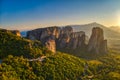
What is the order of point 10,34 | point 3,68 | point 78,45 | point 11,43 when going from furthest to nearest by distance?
point 78,45 → point 10,34 → point 11,43 → point 3,68

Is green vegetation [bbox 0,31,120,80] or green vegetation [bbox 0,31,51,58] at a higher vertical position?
green vegetation [bbox 0,31,51,58]

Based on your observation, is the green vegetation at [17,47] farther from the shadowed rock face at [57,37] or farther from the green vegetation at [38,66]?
the shadowed rock face at [57,37]

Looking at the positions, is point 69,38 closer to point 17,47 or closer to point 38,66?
point 17,47

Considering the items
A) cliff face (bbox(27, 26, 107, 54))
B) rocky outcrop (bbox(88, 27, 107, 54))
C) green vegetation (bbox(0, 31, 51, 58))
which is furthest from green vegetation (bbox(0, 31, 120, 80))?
rocky outcrop (bbox(88, 27, 107, 54))

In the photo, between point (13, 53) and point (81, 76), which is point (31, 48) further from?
point (81, 76)

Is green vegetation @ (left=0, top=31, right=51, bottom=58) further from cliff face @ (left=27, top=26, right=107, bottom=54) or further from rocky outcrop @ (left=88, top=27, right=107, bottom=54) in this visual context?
rocky outcrop @ (left=88, top=27, right=107, bottom=54)

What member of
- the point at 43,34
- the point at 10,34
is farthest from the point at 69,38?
the point at 10,34

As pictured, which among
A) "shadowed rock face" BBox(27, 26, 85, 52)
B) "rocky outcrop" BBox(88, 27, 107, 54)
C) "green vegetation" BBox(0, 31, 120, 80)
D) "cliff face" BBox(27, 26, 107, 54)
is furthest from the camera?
"rocky outcrop" BBox(88, 27, 107, 54)
